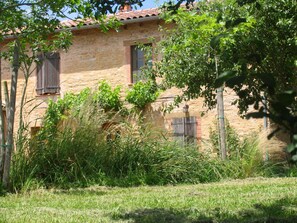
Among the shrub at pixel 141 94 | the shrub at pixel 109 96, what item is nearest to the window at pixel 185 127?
the shrub at pixel 141 94

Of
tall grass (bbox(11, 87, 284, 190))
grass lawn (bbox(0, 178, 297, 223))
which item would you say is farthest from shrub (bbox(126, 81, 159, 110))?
grass lawn (bbox(0, 178, 297, 223))

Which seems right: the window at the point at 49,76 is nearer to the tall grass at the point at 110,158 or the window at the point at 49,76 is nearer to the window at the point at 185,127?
the window at the point at 185,127

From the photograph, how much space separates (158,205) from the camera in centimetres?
572

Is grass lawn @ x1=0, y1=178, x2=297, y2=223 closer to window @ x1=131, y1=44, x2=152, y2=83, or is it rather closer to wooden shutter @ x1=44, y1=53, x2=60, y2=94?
window @ x1=131, y1=44, x2=152, y2=83

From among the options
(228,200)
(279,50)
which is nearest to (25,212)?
(228,200)

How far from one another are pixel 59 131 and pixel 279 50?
4734mm

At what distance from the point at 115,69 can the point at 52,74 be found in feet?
7.35

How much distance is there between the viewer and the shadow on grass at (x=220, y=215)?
4375 millimetres

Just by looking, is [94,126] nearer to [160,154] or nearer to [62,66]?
[160,154]

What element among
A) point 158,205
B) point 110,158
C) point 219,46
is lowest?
point 158,205

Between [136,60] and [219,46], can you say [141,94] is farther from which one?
[219,46]

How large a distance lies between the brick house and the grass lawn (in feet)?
18.7

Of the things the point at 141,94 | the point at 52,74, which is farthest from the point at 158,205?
the point at 52,74

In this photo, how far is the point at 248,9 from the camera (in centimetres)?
974
